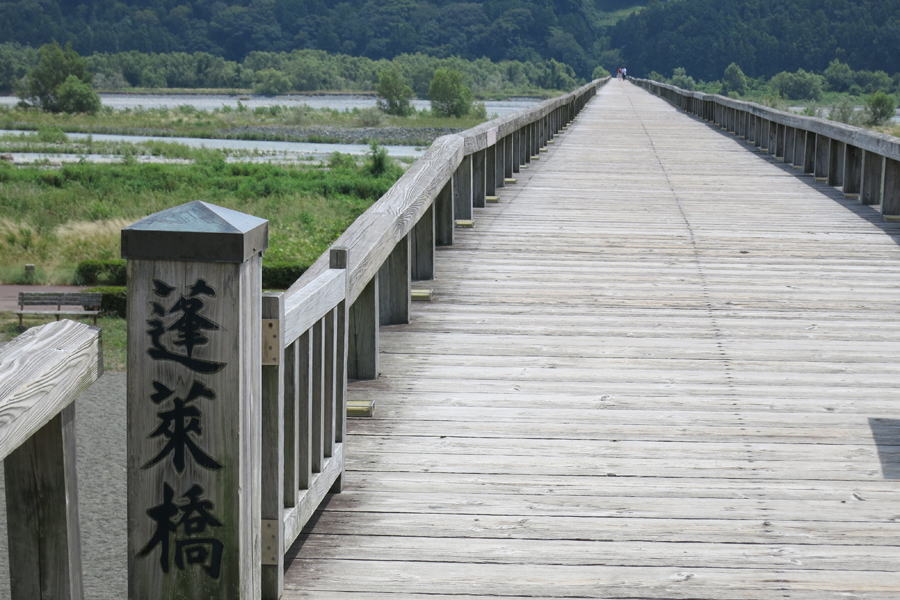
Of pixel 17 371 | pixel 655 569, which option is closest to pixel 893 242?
pixel 655 569

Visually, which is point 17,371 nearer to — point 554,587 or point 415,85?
point 554,587

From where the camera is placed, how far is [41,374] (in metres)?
2.29

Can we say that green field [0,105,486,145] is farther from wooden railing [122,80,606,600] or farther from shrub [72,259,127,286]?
wooden railing [122,80,606,600]

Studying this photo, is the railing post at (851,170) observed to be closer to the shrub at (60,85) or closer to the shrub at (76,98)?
the shrub at (76,98)

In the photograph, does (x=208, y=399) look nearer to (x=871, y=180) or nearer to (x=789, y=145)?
(x=871, y=180)

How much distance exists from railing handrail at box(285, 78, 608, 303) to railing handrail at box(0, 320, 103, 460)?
1.02 meters

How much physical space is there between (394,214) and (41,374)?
10.7ft

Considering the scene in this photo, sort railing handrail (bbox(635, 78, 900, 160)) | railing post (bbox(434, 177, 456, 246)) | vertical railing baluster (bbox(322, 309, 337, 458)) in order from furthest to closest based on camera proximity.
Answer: railing handrail (bbox(635, 78, 900, 160))
railing post (bbox(434, 177, 456, 246))
vertical railing baluster (bbox(322, 309, 337, 458))

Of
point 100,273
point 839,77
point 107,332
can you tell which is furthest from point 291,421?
point 839,77

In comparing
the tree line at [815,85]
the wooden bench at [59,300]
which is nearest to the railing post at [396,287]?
the wooden bench at [59,300]

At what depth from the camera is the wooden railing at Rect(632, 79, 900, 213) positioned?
33.9 ft

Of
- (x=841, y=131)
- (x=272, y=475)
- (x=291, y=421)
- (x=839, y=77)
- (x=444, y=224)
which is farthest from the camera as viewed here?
(x=839, y=77)

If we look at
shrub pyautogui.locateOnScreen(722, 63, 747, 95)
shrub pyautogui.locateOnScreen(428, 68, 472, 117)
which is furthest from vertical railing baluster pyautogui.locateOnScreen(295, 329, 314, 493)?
shrub pyautogui.locateOnScreen(722, 63, 747, 95)

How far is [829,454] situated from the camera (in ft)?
15.0
